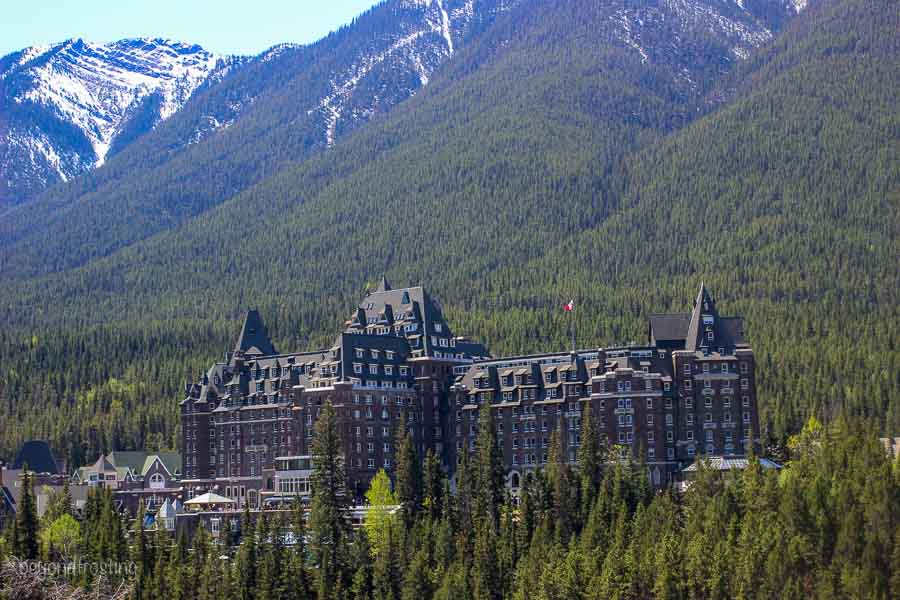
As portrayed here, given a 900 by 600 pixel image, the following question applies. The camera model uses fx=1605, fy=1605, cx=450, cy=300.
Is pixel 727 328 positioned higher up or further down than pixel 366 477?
higher up

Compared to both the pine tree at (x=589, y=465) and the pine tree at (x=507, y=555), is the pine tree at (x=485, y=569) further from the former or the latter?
the pine tree at (x=589, y=465)

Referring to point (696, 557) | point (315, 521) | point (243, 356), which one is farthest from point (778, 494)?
point (243, 356)

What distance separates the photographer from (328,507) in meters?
157

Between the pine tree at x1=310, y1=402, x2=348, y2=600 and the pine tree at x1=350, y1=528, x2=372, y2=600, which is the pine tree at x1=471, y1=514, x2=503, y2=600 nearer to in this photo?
the pine tree at x1=350, y1=528, x2=372, y2=600

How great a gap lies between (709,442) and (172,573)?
5613 cm

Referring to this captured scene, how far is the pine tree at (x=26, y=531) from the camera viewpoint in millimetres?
158000

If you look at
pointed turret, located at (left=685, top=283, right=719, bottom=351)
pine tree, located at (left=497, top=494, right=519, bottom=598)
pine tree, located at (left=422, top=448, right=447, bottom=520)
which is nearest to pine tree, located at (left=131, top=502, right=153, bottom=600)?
pine tree, located at (left=422, top=448, right=447, bottom=520)

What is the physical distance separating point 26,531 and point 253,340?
44.1m

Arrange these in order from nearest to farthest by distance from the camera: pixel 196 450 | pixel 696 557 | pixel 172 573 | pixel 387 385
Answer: pixel 696 557 < pixel 172 573 < pixel 387 385 < pixel 196 450

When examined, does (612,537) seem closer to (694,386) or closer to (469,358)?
(694,386)

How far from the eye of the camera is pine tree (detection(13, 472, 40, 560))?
158 meters

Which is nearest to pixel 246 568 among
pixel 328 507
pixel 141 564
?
pixel 141 564

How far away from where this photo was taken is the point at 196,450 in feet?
621

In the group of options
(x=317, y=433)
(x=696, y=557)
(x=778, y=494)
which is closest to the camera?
(x=696, y=557)
